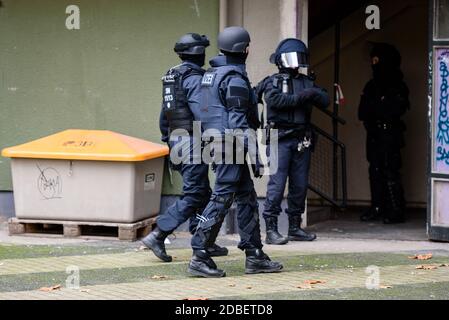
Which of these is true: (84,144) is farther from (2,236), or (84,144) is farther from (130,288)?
(130,288)

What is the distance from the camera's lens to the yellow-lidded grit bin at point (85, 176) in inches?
426

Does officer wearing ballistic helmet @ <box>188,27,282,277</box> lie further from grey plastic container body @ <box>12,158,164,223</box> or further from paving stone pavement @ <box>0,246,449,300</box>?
grey plastic container body @ <box>12,158,164,223</box>

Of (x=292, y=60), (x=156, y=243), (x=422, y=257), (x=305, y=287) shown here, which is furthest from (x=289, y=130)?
(x=305, y=287)

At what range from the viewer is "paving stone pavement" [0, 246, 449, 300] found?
8.20m

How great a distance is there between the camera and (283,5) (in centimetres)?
1127

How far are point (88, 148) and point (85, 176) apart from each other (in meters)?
0.29

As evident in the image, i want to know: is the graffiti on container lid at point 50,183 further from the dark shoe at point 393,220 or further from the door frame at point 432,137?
the dark shoe at point 393,220

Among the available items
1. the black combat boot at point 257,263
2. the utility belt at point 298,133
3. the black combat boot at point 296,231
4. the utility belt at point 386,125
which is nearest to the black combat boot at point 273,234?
the black combat boot at point 296,231

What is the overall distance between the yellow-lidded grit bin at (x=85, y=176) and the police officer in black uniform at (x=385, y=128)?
2.71m

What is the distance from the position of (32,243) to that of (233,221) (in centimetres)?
Result: 217

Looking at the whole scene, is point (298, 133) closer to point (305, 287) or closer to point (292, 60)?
point (292, 60)

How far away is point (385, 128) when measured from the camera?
1248 cm

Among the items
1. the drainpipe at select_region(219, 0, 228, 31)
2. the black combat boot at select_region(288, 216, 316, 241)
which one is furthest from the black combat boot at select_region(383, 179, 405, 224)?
the drainpipe at select_region(219, 0, 228, 31)

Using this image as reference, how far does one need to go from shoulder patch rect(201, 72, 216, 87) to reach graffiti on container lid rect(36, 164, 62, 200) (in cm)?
277
